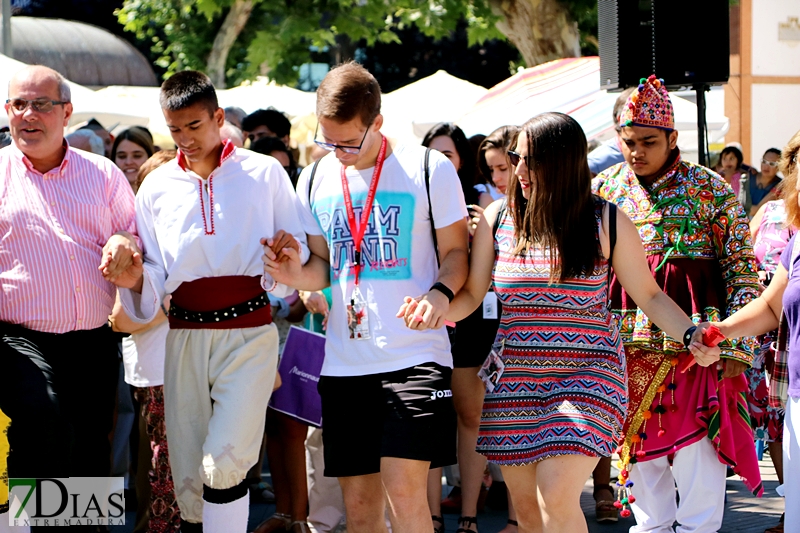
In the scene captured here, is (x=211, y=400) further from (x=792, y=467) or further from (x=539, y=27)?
(x=539, y=27)

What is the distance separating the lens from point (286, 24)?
2155 cm

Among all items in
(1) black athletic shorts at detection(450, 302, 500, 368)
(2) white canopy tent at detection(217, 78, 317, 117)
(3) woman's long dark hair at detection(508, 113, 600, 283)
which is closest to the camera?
(3) woman's long dark hair at detection(508, 113, 600, 283)

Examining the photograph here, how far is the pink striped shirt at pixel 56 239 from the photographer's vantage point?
4668 mm

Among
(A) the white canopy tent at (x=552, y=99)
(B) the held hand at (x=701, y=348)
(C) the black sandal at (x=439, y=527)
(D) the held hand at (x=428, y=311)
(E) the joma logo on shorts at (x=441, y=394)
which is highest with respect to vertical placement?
(A) the white canopy tent at (x=552, y=99)

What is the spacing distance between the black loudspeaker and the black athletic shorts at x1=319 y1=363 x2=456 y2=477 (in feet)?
12.2

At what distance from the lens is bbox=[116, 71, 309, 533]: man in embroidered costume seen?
449cm

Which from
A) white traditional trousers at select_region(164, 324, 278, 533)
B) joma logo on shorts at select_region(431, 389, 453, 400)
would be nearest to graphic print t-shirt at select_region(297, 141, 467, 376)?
joma logo on shorts at select_region(431, 389, 453, 400)

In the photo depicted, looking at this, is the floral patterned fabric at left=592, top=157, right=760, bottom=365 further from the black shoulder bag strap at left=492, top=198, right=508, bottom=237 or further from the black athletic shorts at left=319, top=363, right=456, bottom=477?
the black athletic shorts at left=319, top=363, right=456, bottom=477

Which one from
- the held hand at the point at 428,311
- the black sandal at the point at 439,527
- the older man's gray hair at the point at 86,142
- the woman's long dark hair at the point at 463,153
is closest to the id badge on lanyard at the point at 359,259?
the held hand at the point at 428,311

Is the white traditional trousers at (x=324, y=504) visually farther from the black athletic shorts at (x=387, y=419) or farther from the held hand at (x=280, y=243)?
the held hand at (x=280, y=243)

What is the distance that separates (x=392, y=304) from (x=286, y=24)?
18191 mm

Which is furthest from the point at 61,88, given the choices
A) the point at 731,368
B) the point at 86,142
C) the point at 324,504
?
the point at 731,368

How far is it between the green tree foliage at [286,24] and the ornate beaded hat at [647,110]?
1125cm

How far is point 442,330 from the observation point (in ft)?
14.3
